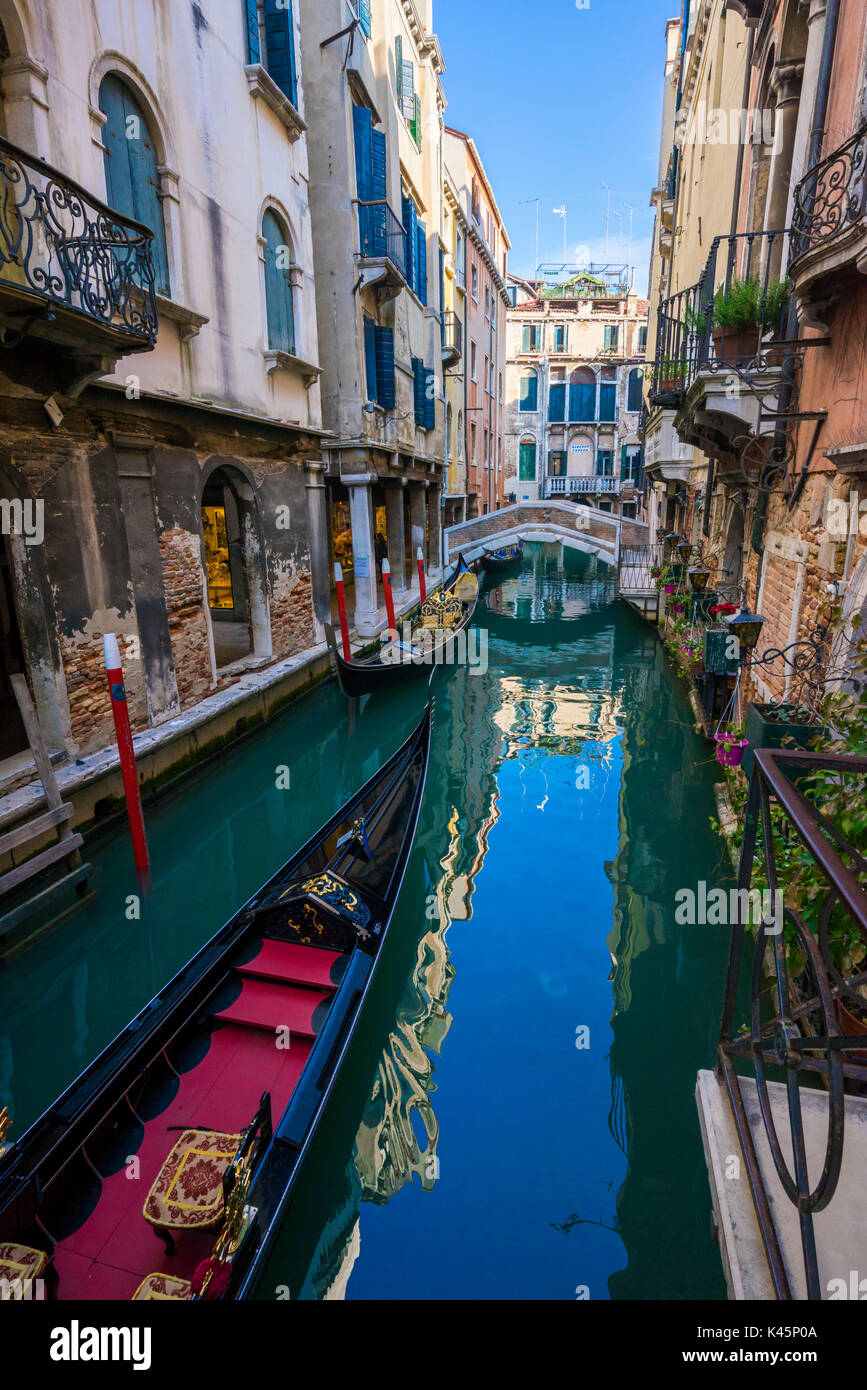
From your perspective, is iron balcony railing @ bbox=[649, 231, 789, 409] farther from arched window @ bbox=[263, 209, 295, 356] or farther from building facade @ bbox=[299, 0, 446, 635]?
building facade @ bbox=[299, 0, 446, 635]

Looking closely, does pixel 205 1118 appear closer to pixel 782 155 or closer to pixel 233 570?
pixel 782 155

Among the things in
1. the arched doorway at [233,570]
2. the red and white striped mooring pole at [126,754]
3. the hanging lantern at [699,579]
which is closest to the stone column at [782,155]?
the hanging lantern at [699,579]

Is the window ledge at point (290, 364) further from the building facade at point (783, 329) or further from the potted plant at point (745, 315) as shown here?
the potted plant at point (745, 315)

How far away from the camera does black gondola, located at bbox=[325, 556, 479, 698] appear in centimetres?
781

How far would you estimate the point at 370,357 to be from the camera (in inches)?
405

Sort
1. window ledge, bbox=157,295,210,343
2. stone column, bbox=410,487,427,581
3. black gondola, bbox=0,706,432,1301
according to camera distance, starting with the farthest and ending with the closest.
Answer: stone column, bbox=410,487,427,581
window ledge, bbox=157,295,210,343
black gondola, bbox=0,706,432,1301

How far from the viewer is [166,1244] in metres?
2.15

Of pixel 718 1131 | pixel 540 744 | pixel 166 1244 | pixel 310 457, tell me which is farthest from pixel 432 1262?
pixel 310 457

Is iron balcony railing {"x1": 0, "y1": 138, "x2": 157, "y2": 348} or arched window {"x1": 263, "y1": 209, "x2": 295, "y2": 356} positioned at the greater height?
arched window {"x1": 263, "y1": 209, "x2": 295, "y2": 356}

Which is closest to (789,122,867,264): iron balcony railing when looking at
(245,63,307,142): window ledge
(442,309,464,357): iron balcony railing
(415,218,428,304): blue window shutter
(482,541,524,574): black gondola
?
(245,63,307,142): window ledge

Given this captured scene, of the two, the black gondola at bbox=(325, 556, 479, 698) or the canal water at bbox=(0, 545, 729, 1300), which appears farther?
the black gondola at bbox=(325, 556, 479, 698)

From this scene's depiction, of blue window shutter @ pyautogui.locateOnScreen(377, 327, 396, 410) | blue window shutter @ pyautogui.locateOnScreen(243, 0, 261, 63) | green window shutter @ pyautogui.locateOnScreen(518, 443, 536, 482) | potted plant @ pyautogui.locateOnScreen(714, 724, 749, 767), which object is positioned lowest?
potted plant @ pyautogui.locateOnScreen(714, 724, 749, 767)

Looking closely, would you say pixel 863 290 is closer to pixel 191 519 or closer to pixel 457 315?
pixel 191 519

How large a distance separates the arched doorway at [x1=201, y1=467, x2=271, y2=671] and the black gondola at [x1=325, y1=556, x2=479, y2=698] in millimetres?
841
